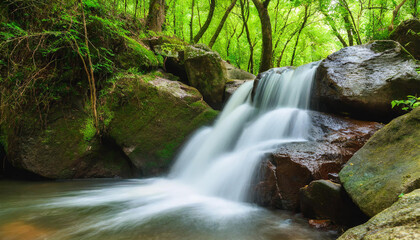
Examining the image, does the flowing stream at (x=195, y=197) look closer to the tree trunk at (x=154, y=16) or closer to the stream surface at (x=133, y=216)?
the stream surface at (x=133, y=216)

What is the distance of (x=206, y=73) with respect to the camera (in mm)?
6727

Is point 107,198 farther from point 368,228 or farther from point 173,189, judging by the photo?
point 368,228

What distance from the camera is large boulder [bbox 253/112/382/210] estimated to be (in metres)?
2.96

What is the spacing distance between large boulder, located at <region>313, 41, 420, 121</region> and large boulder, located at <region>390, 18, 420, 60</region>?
2.89ft

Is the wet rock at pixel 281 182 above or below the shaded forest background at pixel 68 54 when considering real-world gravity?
below

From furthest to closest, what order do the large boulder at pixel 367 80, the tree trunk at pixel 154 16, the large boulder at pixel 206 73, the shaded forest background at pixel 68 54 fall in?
the tree trunk at pixel 154 16, the large boulder at pixel 206 73, the shaded forest background at pixel 68 54, the large boulder at pixel 367 80

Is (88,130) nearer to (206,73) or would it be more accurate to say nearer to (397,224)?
(206,73)

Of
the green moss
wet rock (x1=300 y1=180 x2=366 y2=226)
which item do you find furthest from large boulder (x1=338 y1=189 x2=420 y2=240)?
the green moss

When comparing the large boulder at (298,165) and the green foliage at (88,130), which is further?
the green foliage at (88,130)

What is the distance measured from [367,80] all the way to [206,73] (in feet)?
13.1

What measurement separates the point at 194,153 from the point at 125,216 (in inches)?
95.0

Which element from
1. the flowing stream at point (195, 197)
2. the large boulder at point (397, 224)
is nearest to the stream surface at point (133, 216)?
the flowing stream at point (195, 197)

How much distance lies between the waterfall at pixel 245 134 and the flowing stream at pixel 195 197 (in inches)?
0.8

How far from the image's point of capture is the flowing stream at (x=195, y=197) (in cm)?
243
